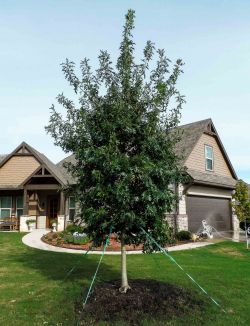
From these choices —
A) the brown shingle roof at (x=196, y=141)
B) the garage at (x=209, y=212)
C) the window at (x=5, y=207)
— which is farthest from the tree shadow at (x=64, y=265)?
the window at (x=5, y=207)

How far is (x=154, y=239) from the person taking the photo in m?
7.75

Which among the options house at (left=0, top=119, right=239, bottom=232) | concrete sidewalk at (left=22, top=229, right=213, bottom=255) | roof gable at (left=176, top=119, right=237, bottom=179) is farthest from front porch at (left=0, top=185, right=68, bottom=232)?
roof gable at (left=176, top=119, right=237, bottom=179)

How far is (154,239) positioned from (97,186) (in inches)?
72.9

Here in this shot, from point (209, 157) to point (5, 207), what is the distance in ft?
Answer: 52.6

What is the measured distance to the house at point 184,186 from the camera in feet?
70.0

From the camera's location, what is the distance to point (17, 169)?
26438 mm

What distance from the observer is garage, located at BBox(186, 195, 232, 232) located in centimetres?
2122

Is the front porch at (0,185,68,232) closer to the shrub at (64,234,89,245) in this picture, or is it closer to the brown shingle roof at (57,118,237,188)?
the brown shingle roof at (57,118,237,188)

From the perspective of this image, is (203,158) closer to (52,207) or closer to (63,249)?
(63,249)

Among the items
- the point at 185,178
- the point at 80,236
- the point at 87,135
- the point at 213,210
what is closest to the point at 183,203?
the point at 213,210

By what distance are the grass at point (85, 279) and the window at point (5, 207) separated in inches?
412

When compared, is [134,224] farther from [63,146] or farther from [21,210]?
[21,210]

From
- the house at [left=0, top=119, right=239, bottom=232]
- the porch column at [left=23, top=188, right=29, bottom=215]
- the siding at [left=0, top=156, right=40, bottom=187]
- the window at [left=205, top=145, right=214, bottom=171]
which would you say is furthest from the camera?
the siding at [left=0, top=156, right=40, bottom=187]

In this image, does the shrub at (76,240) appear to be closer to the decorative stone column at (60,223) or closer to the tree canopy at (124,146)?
the decorative stone column at (60,223)
